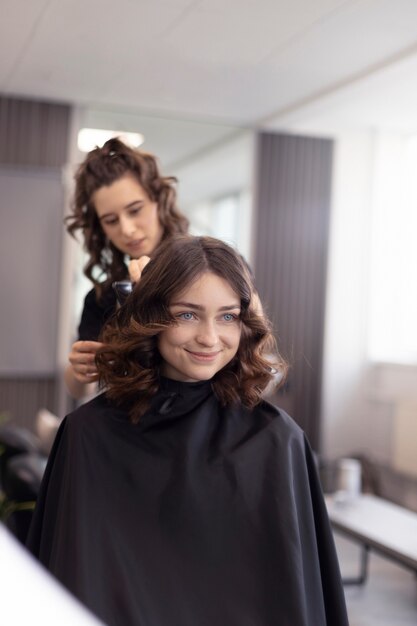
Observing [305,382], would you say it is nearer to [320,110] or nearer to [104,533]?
[320,110]

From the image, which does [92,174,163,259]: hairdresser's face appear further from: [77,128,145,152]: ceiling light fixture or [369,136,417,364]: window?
[369,136,417,364]: window

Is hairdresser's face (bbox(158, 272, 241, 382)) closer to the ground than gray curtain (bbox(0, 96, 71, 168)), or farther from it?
closer to the ground

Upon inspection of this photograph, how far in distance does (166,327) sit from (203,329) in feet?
0.21

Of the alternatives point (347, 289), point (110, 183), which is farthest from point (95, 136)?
point (110, 183)

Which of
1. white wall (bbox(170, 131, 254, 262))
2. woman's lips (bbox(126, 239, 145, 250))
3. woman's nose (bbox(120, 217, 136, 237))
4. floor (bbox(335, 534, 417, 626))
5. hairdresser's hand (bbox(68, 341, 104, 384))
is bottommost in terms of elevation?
floor (bbox(335, 534, 417, 626))

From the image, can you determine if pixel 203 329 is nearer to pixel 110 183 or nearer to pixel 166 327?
pixel 166 327

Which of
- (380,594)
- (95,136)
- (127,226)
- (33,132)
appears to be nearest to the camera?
(127,226)

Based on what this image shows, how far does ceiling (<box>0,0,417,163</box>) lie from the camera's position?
4453 millimetres

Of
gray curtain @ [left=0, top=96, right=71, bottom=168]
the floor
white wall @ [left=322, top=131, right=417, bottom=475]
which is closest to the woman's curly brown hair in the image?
the floor

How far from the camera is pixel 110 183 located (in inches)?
81.9

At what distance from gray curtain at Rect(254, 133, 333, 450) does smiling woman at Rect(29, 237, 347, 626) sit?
556cm

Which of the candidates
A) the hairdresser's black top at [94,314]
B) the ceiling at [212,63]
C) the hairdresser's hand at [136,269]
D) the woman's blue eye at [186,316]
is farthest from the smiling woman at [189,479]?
the ceiling at [212,63]

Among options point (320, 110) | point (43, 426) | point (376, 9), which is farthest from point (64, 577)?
point (320, 110)

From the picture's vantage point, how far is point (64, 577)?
1.36 metres
